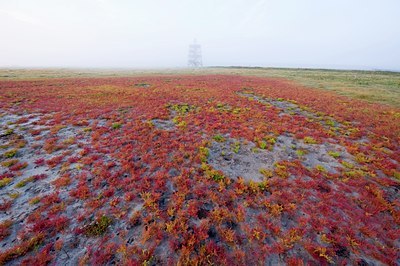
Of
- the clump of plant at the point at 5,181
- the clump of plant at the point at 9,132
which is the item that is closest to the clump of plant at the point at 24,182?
the clump of plant at the point at 5,181

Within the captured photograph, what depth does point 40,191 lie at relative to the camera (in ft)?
24.9

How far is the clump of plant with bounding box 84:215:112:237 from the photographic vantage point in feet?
19.3

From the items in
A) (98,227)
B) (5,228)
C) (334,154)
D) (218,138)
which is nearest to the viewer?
(5,228)

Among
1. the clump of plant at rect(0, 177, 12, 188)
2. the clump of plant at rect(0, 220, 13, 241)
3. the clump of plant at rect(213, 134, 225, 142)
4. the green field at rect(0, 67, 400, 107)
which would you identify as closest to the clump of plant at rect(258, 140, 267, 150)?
the clump of plant at rect(213, 134, 225, 142)

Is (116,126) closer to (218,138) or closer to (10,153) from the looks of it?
(10,153)

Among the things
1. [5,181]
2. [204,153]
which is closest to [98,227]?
[5,181]

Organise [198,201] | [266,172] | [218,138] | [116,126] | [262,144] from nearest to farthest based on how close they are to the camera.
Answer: [198,201] < [266,172] < [262,144] < [218,138] < [116,126]

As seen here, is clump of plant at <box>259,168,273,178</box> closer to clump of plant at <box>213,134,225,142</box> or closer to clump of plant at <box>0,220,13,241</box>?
clump of plant at <box>213,134,225,142</box>

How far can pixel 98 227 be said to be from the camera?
6.07 metres

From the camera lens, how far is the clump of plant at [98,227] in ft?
19.3

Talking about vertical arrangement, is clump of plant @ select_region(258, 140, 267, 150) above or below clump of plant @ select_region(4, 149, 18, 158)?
below

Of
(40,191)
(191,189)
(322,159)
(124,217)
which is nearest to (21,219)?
(40,191)

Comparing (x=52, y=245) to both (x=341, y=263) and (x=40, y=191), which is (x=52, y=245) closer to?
(x=40, y=191)

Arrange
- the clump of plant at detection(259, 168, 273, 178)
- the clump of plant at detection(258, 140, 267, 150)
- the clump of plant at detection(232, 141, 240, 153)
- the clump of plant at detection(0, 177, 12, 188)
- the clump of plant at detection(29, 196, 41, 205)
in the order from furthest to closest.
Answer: the clump of plant at detection(258, 140, 267, 150) < the clump of plant at detection(232, 141, 240, 153) < the clump of plant at detection(259, 168, 273, 178) < the clump of plant at detection(0, 177, 12, 188) < the clump of plant at detection(29, 196, 41, 205)
